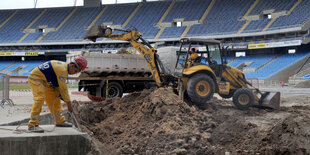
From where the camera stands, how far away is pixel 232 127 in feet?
20.1

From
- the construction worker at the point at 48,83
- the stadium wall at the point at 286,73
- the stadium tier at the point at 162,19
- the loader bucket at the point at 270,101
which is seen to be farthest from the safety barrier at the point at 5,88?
the stadium tier at the point at 162,19

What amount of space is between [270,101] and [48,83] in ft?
24.1

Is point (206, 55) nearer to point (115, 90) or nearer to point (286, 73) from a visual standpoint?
point (115, 90)

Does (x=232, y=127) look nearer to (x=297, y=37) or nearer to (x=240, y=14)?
(x=297, y=37)

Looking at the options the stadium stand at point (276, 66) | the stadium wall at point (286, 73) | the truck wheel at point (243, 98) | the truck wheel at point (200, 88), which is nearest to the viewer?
the truck wheel at point (200, 88)

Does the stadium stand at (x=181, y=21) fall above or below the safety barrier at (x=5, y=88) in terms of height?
above

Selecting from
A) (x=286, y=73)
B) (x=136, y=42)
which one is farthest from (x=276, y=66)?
(x=136, y=42)

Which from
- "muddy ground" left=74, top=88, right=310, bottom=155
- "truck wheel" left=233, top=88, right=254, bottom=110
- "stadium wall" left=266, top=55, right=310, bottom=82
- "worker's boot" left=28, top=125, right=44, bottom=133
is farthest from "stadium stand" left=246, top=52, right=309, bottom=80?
"worker's boot" left=28, top=125, right=44, bottom=133

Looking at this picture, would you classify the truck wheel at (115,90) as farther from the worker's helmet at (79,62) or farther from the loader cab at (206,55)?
the worker's helmet at (79,62)

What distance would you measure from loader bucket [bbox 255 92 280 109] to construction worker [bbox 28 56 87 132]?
7.01 meters

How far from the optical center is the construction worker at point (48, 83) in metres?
4.41

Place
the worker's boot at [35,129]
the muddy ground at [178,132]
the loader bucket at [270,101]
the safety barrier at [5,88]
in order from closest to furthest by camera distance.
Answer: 1. the worker's boot at [35,129]
2. the muddy ground at [178,132]
3. the loader bucket at [270,101]
4. the safety barrier at [5,88]

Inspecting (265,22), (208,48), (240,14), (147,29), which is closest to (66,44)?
(147,29)

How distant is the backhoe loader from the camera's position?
28.8ft
